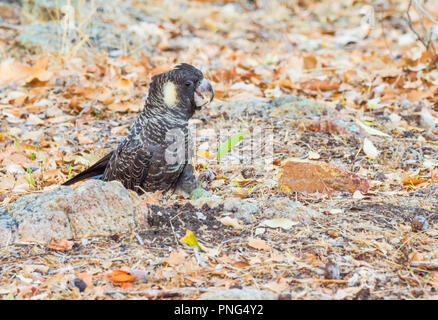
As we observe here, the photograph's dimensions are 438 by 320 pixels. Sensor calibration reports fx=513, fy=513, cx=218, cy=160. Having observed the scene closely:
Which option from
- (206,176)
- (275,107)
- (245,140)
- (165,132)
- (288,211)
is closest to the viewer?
(288,211)

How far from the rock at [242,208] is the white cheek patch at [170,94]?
0.92 metres

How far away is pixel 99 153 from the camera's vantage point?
4.76m

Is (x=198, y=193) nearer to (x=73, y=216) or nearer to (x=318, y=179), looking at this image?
(x=318, y=179)

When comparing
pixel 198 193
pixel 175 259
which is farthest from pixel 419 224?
pixel 198 193

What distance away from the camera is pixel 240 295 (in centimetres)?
234

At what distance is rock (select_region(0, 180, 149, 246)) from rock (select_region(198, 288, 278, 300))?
0.76 metres

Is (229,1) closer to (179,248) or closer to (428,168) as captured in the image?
(428,168)

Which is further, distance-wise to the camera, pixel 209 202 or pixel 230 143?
pixel 230 143

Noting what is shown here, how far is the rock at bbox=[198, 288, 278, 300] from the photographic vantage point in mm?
2338

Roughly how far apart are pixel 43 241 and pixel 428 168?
2.98 metres

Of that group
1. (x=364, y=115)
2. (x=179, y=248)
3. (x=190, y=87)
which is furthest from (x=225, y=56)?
(x=179, y=248)

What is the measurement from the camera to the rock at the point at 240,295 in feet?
7.67

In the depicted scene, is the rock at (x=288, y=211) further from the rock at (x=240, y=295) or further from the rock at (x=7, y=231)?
the rock at (x=7, y=231)

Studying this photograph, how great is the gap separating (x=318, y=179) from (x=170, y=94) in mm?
1215
